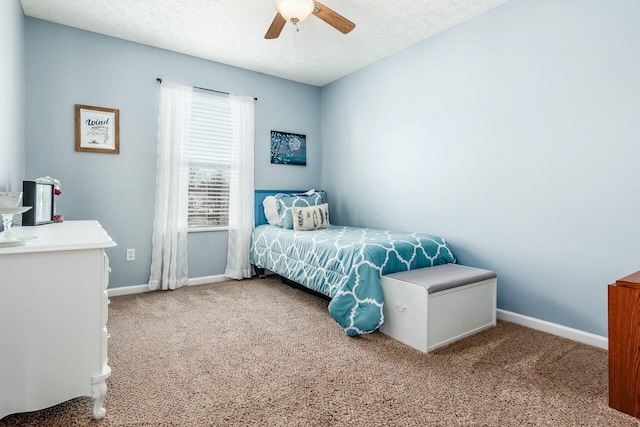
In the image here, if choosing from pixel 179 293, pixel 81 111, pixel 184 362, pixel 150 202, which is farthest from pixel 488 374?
pixel 81 111

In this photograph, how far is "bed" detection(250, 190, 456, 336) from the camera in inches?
93.6

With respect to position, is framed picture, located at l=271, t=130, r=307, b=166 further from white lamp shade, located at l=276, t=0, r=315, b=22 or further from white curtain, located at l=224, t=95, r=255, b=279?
white lamp shade, located at l=276, t=0, r=315, b=22

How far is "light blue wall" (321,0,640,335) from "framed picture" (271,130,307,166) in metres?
1.28

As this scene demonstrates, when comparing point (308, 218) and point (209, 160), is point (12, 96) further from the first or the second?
point (308, 218)

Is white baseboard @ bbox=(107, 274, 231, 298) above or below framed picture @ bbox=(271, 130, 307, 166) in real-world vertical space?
below

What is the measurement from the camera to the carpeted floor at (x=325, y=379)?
1.50m

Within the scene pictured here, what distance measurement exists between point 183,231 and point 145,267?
20.1 inches

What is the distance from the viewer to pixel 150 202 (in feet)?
11.4

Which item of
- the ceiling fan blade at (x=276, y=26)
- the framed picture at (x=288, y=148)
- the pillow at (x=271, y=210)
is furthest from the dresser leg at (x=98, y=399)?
the framed picture at (x=288, y=148)

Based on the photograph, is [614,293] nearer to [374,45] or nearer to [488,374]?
[488,374]

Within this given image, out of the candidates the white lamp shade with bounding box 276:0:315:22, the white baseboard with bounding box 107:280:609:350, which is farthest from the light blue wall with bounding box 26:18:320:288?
the white baseboard with bounding box 107:280:609:350

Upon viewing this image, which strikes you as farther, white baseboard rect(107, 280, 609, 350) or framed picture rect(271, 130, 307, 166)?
framed picture rect(271, 130, 307, 166)

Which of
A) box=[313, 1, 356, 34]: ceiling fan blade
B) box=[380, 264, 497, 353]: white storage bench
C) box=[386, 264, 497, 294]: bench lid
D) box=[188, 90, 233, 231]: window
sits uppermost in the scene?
box=[313, 1, 356, 34]: ceiling fan blade

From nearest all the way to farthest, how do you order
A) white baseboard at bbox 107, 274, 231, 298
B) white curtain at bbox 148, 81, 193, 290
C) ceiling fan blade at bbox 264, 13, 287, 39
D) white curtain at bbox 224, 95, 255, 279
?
ceiling fan blade at bbox 264, 13, 287, 39, white baseboard at bbox 107, 274, 231, 298, white curtain at bbox 148, 81, 193, 290, white curtain at bbox 224, 95, 255, 279
